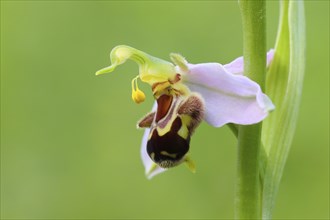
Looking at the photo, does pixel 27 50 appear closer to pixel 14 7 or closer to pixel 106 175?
pixel 14 7

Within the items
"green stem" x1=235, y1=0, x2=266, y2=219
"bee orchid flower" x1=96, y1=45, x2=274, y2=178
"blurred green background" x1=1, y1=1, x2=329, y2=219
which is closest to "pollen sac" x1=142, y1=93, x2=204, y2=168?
"bee orchid flower" x1=96, y1=45, x2=274, y2=178

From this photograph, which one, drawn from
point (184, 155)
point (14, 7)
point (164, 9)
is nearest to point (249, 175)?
point (184, 155)

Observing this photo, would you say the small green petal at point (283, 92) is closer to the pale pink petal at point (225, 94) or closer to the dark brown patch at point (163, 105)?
the pale pink petal at point (225, 94)

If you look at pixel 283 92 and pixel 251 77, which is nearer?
pixel 251 77

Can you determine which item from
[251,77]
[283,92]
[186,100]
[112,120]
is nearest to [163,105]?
[186,100]

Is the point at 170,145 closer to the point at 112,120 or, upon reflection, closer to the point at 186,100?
the point at 186,100

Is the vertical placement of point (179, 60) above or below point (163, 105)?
above

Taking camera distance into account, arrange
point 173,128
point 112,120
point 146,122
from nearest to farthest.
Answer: point 173,128 → point 146,122 → point 112,120
